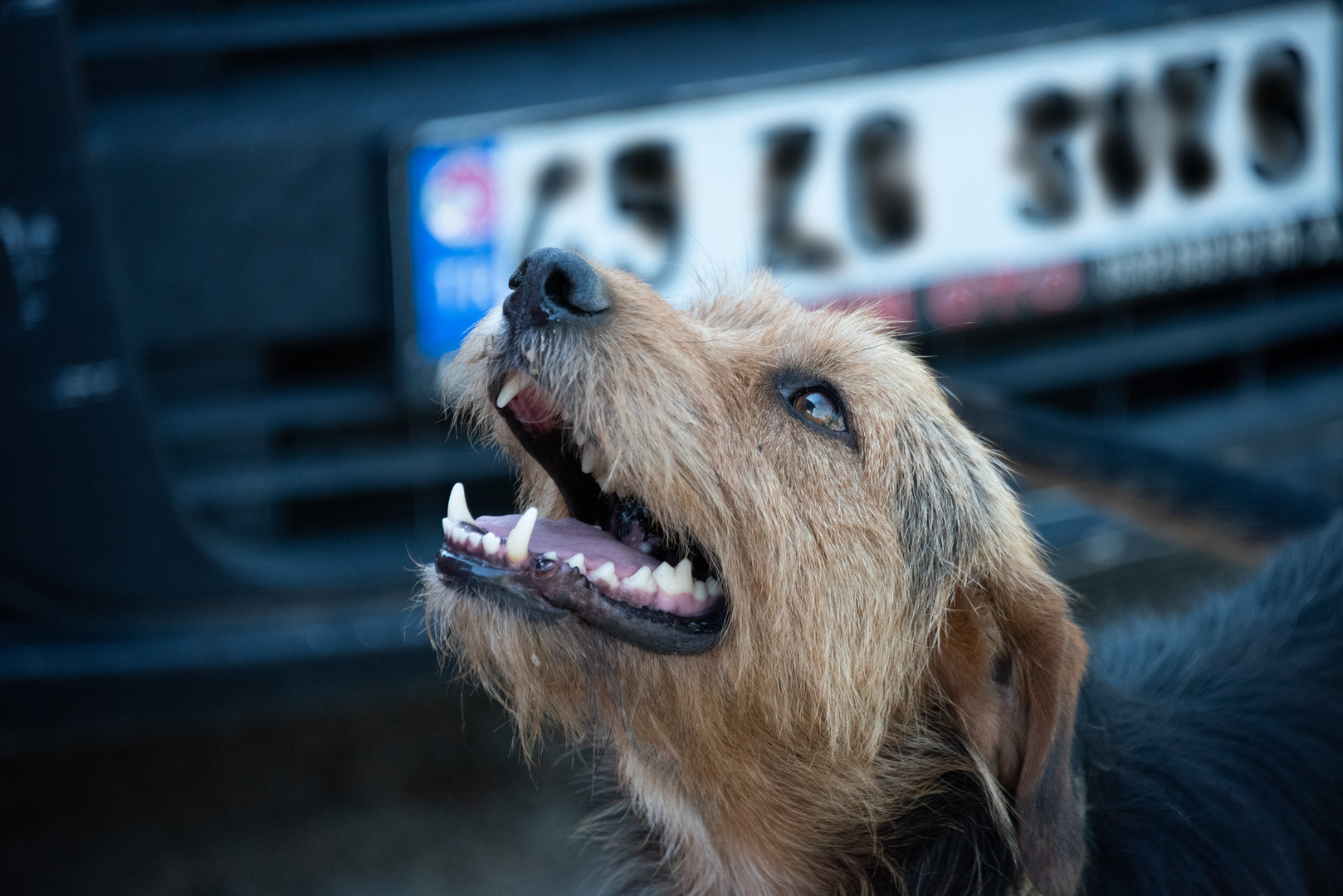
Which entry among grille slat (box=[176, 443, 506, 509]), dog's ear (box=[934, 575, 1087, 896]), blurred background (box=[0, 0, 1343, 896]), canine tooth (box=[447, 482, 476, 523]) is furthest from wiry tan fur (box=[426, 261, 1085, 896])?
grille slat (box=[176, 443, 506, 509])

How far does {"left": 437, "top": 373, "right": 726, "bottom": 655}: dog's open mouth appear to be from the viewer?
1.96 meters

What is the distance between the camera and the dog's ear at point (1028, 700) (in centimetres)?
182

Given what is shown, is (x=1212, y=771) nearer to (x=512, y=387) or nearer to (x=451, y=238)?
(x=512, y=387)

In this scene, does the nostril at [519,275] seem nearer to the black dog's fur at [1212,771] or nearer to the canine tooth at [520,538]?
the canine tooth at [520,538]

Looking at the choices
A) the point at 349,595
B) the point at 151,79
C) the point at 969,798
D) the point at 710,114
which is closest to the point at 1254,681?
the point at 969,798

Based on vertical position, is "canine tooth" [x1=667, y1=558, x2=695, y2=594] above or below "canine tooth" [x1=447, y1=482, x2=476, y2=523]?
below

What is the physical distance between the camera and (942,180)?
326 cm

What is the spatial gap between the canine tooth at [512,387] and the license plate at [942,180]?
3.22ft

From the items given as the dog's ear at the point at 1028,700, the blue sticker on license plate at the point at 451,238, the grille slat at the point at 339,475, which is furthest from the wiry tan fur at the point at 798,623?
the grille slat at the point at 339,475

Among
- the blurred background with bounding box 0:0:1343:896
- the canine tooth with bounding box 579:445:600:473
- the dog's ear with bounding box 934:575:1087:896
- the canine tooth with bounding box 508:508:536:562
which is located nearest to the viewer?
the dog's ear with bounding box 934:575:1087:896

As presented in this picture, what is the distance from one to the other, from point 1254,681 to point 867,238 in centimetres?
142

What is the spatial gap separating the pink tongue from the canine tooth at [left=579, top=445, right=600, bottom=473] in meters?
0.10

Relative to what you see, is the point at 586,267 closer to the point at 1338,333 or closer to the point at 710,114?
the point at 710,114

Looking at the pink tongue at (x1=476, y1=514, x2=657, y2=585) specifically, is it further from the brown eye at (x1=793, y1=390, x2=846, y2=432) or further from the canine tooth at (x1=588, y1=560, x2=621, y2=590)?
the brown eye at (x1=793, y1=390, x2=846, y2=432)
